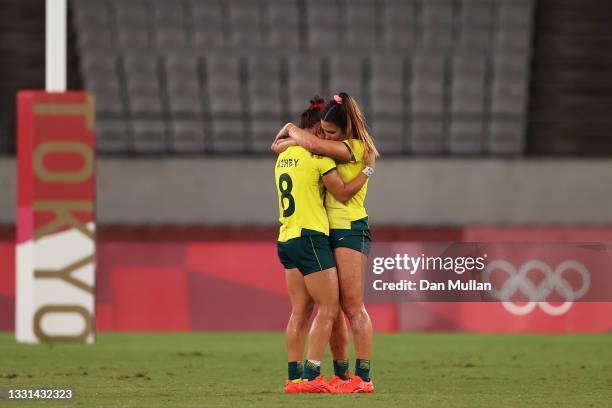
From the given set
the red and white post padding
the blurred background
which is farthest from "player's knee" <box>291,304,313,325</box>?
the blurred background

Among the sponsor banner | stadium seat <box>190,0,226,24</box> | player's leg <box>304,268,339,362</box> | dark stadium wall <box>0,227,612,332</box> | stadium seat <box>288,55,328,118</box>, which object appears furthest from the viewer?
stadium seat <box>190,0,226,24</box>

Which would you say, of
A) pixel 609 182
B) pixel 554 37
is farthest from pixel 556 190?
pixel 554 37

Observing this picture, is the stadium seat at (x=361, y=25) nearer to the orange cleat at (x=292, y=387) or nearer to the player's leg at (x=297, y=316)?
the player's leg at (x=297, y=316)

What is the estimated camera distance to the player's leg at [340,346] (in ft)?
27.0

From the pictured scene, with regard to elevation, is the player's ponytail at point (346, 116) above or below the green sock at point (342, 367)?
above

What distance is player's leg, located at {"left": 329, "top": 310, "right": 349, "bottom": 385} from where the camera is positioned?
27.0 ft

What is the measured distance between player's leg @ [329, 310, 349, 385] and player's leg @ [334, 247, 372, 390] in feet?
0.53

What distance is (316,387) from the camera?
8.03 metres

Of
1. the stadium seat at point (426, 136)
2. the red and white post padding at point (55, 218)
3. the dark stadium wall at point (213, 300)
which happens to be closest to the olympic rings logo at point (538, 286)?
the dark stadium wall at point (213, 300)

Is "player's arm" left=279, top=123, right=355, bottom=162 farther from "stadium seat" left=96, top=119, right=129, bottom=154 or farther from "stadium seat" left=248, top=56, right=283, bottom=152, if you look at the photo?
"stadium seat" left=96, top=119, right=129, bottom=154

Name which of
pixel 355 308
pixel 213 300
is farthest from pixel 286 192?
pixel 213 300

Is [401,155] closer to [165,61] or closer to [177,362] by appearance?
[165,61]

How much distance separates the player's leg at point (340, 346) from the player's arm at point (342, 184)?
78cm

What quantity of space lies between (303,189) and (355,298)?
76 centimetres
